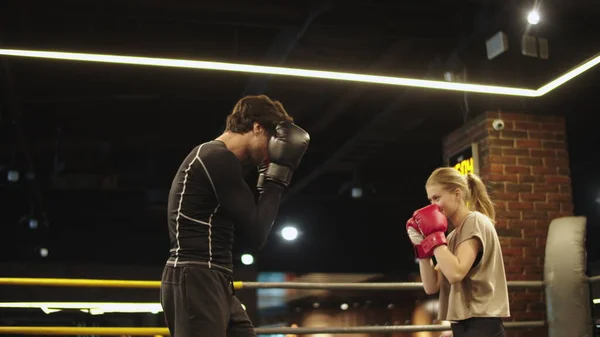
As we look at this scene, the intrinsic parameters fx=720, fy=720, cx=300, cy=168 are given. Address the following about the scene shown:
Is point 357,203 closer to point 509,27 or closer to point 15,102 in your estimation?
point 15,102

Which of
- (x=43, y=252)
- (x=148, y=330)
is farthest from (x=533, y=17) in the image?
(x=43, y=252)

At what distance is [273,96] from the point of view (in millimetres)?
7453

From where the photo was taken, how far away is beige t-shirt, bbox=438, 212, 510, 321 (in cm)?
267

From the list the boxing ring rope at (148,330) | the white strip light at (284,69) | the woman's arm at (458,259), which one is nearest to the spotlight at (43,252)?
the white strip light at (284,69)

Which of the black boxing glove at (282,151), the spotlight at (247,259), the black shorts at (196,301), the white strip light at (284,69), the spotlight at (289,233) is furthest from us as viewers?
the spotlight at (247,259)

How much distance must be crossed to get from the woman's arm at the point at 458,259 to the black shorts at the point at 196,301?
88 cm

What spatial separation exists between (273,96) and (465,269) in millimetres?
5008

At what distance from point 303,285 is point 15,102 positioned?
4.59 meters

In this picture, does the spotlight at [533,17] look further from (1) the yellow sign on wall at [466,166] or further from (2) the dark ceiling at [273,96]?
(1) the yellow sign on wall at [466,166]

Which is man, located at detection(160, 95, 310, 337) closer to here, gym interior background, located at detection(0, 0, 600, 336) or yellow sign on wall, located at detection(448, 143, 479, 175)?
gym interior background, located at detection(0, 0, 600, 336)

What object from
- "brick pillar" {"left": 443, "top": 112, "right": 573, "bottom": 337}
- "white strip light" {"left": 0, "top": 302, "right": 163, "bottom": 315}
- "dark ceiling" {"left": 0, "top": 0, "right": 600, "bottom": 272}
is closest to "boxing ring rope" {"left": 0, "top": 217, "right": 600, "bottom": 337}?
"brick pillar" {"left": 443, "top": 112, "right": 573, "bottom": 337}

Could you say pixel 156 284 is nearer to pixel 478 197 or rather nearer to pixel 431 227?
pixel 431 227

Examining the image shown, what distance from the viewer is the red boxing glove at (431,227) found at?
2.71 m

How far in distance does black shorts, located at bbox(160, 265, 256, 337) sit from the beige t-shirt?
3.22ft
